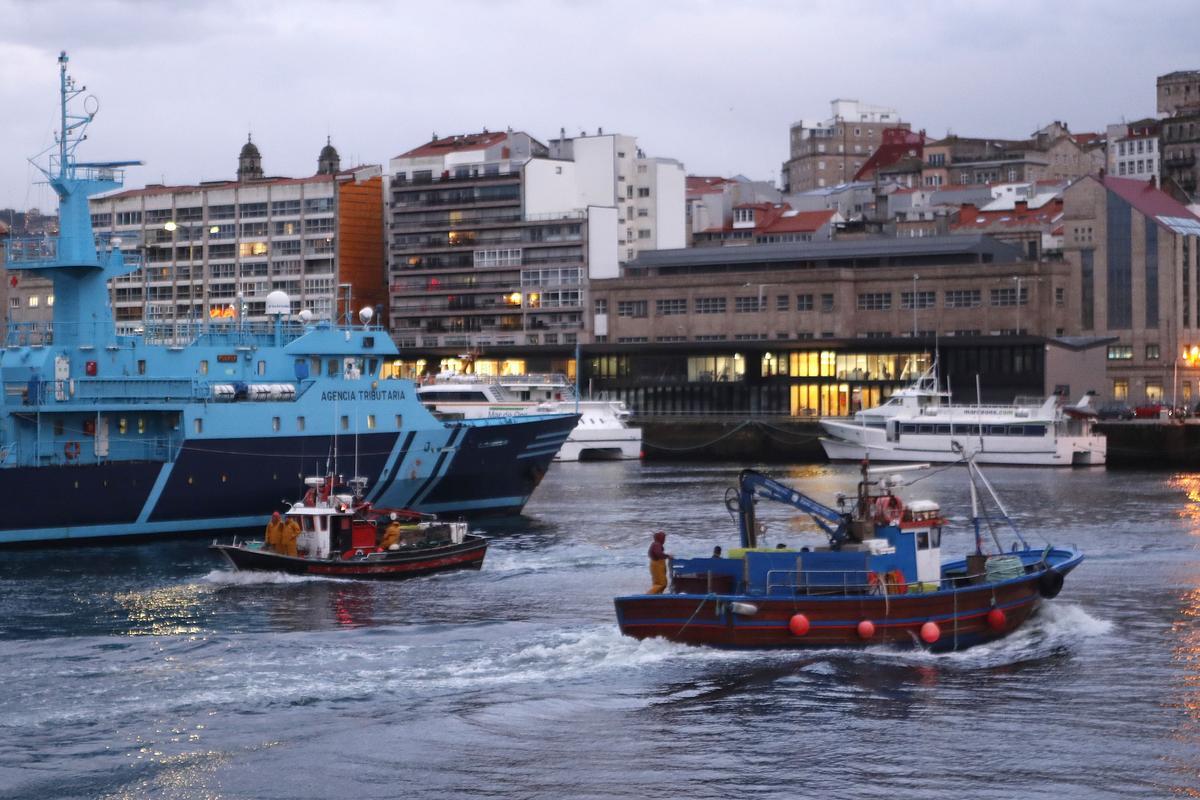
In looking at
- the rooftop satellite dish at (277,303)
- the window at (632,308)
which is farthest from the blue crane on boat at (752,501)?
the window at (632,308)

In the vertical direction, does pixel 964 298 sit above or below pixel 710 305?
below

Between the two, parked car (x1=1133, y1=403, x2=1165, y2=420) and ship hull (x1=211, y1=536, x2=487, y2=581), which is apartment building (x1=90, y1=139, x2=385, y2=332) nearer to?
parked car (x1=1133, y1=403, x2=1165, y2=420)

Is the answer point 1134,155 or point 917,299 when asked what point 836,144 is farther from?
point 917,299

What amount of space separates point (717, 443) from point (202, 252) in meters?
57.9

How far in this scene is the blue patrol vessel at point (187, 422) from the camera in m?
49.6

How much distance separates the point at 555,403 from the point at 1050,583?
5696 cm

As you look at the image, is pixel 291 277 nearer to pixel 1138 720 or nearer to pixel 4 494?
pixel 4 494

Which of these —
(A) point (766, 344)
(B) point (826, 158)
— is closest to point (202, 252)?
(A) point (766, 344)

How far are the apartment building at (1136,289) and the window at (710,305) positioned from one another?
23354 millimetres

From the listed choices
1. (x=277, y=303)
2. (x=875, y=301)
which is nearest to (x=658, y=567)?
(x=277, y=303)

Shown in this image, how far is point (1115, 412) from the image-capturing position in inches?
3826

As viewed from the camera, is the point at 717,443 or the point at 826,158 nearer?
the point at 717,443

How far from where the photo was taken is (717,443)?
95.1 metres

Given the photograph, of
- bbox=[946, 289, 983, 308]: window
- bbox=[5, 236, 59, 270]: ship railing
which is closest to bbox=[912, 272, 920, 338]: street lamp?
bbox=[946, 289, 983, 308]: window
